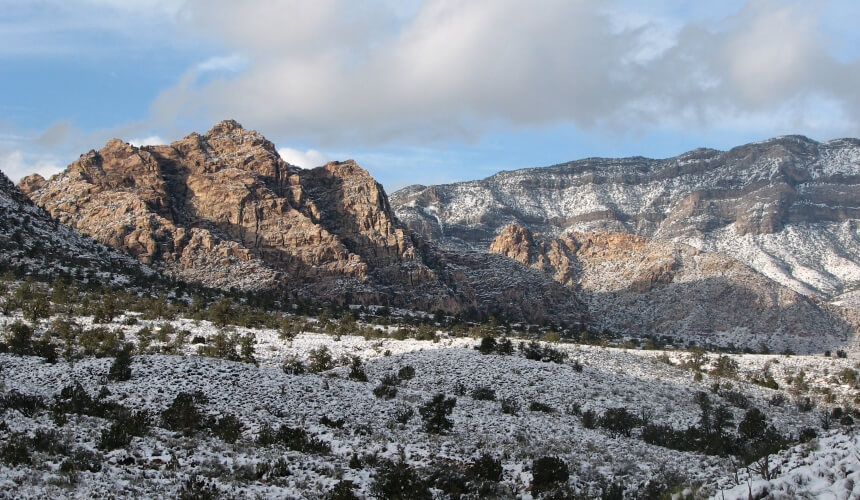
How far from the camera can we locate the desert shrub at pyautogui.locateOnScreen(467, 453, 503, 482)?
1622cm

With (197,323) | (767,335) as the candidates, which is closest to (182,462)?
(197,323)

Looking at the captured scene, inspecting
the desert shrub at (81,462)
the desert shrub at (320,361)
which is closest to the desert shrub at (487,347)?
the desert shrub at (320,361)

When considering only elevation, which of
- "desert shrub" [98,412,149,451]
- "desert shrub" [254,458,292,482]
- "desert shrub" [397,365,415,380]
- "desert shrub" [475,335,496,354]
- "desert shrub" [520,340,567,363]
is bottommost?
"desert shrub" [254,458,292,482]

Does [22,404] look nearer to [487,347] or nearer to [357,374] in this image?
[357,374]

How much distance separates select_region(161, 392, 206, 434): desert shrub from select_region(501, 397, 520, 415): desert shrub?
11086mm

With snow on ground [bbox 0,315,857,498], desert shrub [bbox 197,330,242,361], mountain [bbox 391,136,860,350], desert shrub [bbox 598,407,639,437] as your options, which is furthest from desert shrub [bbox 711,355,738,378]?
mountain [bbox 391,136,860,350]

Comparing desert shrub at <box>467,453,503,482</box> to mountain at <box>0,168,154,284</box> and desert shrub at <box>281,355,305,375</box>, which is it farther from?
mountain at <box>0,168,154,284</box>

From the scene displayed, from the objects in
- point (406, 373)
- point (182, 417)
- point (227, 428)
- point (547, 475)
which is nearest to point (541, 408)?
point (406, 373)

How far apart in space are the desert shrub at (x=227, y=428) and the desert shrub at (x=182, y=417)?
1.52 ft

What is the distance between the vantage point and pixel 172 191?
102 meters

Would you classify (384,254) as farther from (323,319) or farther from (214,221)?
(323,319)

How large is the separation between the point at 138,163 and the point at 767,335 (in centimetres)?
9261

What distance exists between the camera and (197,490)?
1345cm

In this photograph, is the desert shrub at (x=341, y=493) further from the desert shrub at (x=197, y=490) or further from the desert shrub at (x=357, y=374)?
the desert shrub at (x=357, y=374)
